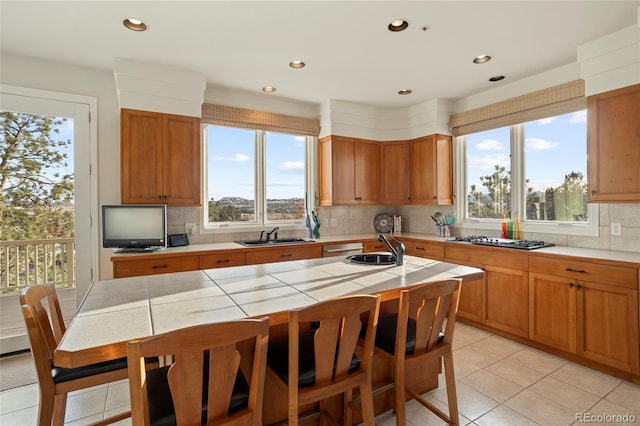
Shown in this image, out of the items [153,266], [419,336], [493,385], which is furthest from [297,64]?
[493,385]

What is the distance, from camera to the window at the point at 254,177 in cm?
402

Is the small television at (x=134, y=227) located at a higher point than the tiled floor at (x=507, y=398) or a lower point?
higher

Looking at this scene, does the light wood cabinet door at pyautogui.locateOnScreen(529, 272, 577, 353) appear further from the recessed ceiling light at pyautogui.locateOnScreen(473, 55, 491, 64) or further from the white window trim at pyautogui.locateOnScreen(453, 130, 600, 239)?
the recessed ceiling light at pyautogui.locateOnScreen(473, 55, 491, 64)

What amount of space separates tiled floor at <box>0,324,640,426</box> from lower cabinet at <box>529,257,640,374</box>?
0.59ft

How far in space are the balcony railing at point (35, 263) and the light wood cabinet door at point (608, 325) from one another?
4640 mm

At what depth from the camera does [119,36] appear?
2656 mm

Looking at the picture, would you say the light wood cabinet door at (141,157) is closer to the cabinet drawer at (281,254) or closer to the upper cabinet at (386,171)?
the cabinet drawer at (281,254)

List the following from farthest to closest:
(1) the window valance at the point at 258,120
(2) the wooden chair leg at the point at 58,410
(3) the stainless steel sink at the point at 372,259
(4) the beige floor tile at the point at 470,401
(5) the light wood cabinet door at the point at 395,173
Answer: (5) the light wood cabinet door at the point at 395,173, (1) the window valance at the point at 258,120, (3) the stainless steel sink at the point at 372,259, (4) the beige floor tile at the point at 470,401, (2) the wooden chair leg at the point at 58,410

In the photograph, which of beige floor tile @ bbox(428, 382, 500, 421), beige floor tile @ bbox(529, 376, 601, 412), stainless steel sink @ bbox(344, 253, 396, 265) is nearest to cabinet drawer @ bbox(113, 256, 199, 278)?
stainless steel sink @ bbox(344, 253, 396, 265)

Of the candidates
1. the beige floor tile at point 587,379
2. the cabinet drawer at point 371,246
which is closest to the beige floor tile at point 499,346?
the beige floor tile at point 587,379

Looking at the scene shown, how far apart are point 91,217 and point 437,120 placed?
13.5 ft

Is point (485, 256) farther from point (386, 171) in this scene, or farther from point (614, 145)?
point (386, 171)

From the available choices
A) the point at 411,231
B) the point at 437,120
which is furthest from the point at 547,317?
the point at 437,120

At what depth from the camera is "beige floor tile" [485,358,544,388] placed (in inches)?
99.0
